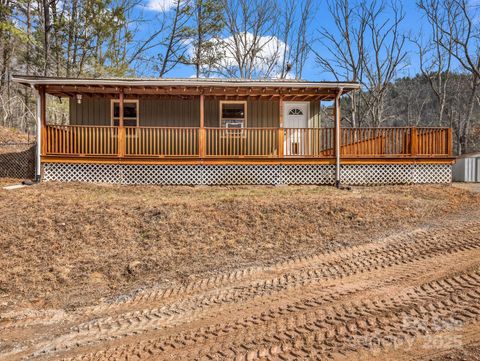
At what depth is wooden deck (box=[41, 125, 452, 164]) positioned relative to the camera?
1247cm

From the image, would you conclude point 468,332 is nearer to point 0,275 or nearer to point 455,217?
point 455,217

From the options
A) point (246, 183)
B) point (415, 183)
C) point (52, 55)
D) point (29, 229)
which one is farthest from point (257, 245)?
point (52, 55)

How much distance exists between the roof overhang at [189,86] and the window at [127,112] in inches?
65.3

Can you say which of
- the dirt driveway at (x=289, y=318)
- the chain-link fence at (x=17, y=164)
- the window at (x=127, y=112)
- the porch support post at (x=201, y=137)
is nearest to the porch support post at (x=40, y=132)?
the chain-link fence at (x=17, y=164)

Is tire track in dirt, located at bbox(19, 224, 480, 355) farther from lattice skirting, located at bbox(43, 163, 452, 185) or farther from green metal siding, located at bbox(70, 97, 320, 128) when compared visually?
green metal siding, located at bbox(70, 97, 320, 128)

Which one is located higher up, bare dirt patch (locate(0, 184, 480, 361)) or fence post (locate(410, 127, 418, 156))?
fence post (locate(410, 127, 418, 156))

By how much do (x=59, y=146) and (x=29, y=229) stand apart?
559 centimetres

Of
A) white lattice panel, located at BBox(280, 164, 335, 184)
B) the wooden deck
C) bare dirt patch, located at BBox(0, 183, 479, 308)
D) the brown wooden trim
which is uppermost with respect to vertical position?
the wooden deck

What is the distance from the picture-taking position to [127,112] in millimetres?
14922

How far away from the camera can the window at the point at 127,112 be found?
14.6 metres

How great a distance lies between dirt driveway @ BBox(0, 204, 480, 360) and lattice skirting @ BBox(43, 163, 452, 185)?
6.67 m

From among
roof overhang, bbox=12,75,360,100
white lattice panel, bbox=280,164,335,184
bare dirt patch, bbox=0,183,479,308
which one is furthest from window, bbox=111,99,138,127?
white lattice panel, bbox=280,164,335,184

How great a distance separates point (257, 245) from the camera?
7.46m

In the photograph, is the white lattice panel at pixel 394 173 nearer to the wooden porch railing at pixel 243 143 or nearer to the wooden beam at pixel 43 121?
the wooden porch railing at pixel 243 143
